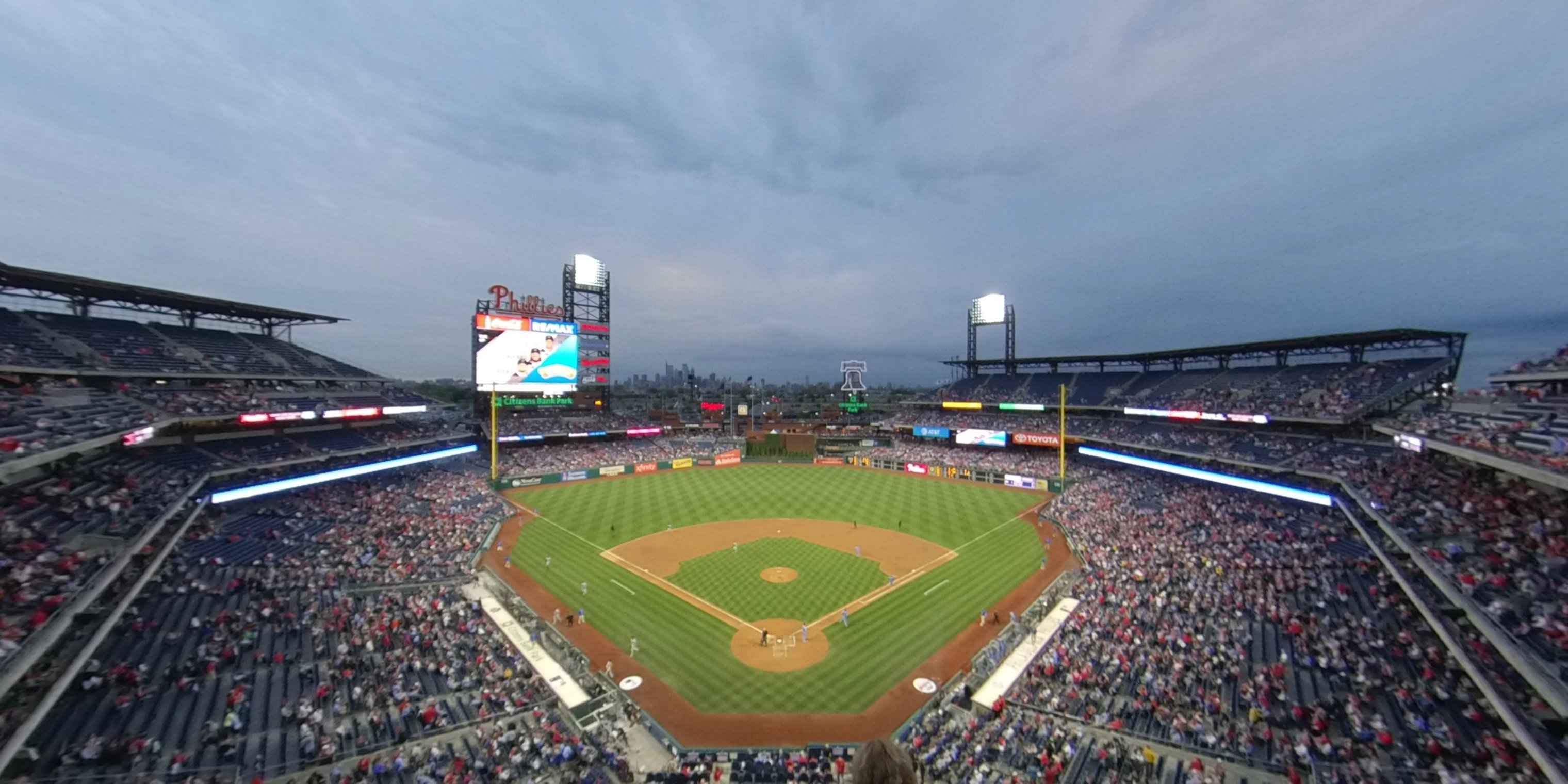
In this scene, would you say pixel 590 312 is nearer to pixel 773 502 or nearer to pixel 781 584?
pixel 773 502

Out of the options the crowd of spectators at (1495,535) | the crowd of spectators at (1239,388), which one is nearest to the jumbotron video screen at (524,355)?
the crowd of spectators at (1239,388)

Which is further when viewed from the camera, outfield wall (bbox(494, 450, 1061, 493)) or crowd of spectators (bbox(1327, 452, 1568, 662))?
outfield wall (bbox(494, 450, 1061, 493))

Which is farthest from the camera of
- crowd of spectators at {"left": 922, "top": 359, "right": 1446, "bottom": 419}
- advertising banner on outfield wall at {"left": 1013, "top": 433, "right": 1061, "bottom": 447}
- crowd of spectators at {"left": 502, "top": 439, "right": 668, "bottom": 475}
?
advertising banner on outfield wall at {"left": 1013, "top": 433, "right": 1061, "bottom": 447}

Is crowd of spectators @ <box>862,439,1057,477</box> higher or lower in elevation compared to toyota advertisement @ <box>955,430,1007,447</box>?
lower

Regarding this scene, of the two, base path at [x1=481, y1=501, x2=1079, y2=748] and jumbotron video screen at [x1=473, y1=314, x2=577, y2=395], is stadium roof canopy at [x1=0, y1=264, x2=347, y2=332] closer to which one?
jumbotron video screen at [x1=473, y1=314, x2=577, y2=395]

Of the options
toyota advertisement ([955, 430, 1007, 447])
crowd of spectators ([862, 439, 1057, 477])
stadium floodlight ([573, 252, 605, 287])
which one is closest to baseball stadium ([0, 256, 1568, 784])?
crowd of spectators ([862, 439, 1057, 477])

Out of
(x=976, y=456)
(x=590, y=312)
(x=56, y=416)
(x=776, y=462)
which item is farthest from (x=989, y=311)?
(x=56, y=416)
